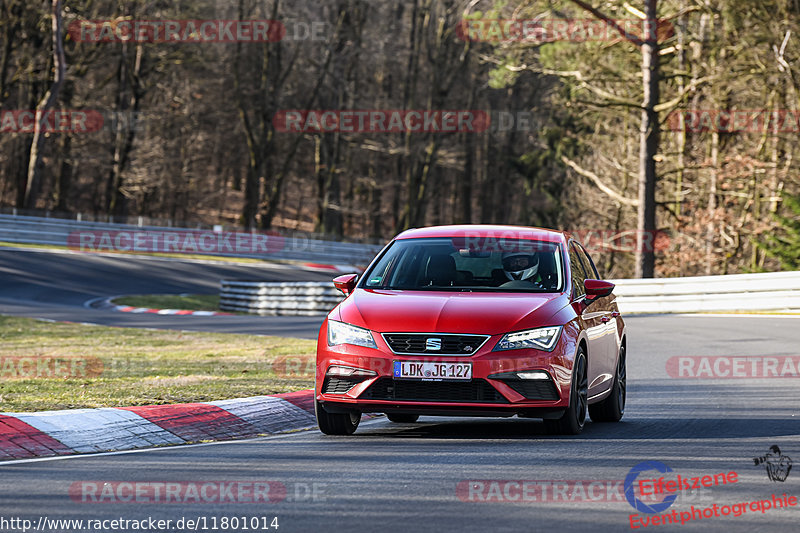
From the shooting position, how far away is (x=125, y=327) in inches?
914

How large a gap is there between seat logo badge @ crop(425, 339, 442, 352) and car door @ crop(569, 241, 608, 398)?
145 cm

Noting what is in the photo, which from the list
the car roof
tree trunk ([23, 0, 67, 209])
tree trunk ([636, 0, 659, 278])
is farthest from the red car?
tree trunk ([23, 0, 67, 209])

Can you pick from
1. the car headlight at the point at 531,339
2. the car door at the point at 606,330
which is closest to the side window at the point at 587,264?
the car door at the point at 606,330

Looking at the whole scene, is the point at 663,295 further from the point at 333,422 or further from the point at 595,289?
the point at 333,422

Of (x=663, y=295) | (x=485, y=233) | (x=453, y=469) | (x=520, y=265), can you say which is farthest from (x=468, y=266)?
(x=663, y=295)

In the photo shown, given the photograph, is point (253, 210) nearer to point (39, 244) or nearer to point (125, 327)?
point (39, 244)

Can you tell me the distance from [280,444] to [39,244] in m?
37.2

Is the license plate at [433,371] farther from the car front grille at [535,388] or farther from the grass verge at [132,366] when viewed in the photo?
the grass verge at [132,366]

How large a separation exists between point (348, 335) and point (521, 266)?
1.74 m

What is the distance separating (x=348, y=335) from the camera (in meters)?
8.66

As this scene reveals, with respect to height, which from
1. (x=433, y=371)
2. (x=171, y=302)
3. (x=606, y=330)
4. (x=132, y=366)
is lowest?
(x=171, y=302)

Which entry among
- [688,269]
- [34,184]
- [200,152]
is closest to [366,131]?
[200,152]

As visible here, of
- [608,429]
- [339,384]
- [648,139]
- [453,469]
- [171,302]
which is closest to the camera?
[453,469]

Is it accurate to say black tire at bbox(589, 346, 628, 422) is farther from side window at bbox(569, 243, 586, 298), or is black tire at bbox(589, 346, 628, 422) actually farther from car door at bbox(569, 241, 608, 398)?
side window at bbox(569, 243, 586, 298)
